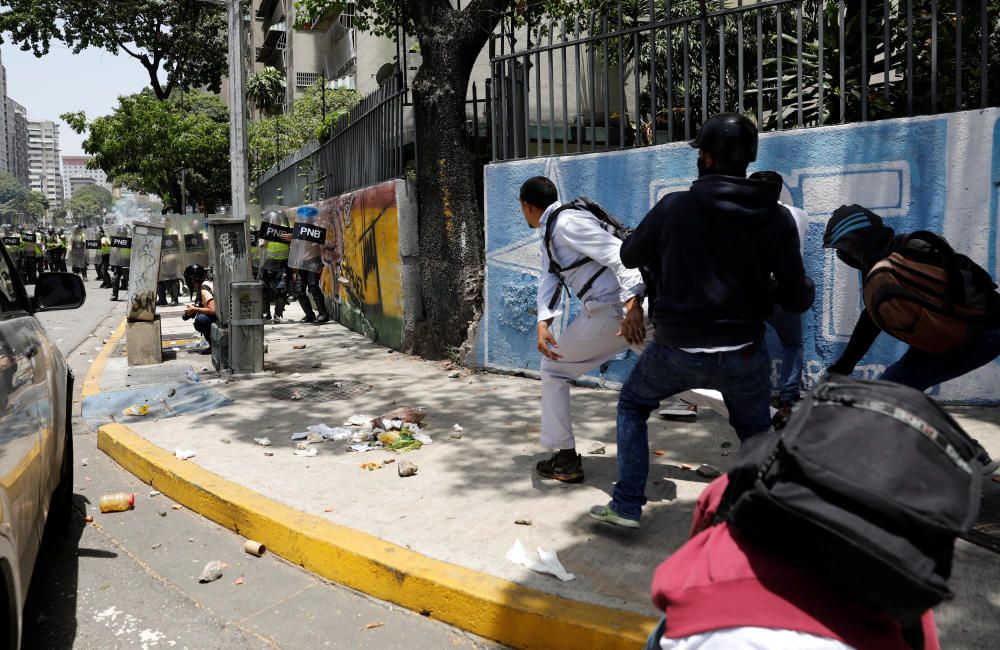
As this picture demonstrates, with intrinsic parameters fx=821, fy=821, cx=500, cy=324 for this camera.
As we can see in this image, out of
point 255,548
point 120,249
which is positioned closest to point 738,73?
point 255,548

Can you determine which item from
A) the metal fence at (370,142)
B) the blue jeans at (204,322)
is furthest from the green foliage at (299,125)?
the blue jeans at (204,322)

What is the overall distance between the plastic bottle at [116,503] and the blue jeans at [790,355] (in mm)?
4171

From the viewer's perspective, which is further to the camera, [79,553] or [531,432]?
[531,432]

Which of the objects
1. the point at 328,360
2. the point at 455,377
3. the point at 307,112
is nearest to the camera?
the point at 455,377

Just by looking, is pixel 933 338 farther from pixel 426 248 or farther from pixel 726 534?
pixel 426 248

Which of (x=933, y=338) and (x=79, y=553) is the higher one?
(x=933, y=338)

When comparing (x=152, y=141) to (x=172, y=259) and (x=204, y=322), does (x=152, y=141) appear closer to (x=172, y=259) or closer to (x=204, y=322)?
(x=172, y=259)

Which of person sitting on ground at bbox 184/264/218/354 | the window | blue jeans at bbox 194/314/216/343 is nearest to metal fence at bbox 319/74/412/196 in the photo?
person sitting on ground at bbox 184/264/218/354

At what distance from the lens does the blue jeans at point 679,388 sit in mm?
3176

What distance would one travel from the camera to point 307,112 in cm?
3066

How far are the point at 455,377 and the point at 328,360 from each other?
2.14 m

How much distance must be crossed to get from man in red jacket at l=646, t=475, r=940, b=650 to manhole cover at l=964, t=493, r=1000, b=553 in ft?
7.94

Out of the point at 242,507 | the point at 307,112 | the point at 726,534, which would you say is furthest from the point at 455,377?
the point at 307,112

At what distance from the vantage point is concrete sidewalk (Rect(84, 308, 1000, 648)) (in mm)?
3146
